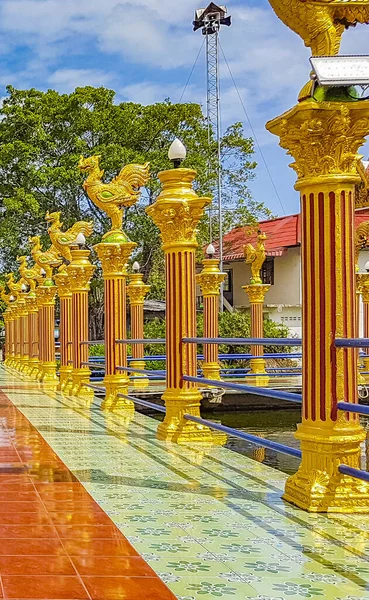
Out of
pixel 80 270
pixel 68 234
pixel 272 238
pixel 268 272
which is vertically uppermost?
pixel 272 238

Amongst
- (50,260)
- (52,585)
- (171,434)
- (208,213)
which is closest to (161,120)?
(208,213)

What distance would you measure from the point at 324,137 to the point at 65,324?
13.7 meters

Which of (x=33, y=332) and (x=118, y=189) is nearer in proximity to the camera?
(x=118, y=189)

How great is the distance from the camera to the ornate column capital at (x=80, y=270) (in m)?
15.1

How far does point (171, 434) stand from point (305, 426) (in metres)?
3.39

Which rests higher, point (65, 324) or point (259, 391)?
point (65, 324)

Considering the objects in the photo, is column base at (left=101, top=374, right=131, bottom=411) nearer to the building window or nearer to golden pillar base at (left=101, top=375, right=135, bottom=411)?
golden pillar base at (left=101, top=375, right=135, bottom=411)

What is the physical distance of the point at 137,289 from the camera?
A: 21.0m

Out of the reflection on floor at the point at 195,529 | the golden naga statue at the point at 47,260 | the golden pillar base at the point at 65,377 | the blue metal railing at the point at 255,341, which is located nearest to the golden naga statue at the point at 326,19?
the blue metal railing at the point at 255,341

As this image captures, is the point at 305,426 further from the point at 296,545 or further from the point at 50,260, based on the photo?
the point at 50,260

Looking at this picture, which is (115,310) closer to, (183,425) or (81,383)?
(81,383)

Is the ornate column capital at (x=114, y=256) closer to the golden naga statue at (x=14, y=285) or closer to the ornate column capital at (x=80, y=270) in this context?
the ornate column capital at (x=80, y=270)

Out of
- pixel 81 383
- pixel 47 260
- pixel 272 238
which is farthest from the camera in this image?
pixel 272 238

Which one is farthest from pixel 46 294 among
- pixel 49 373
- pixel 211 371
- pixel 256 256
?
pixel 256 256
